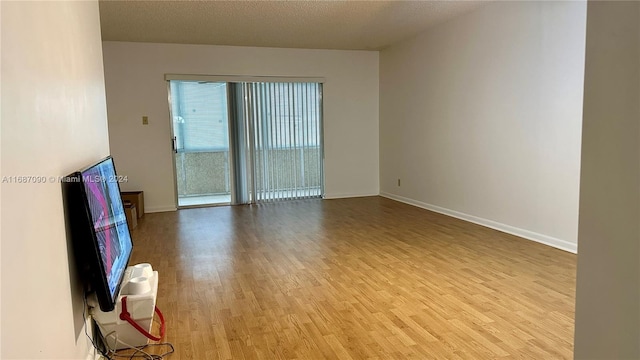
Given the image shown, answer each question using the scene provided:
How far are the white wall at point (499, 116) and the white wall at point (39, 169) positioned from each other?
3807mm

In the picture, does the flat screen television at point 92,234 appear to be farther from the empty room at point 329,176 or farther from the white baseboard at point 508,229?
the white baseboard at point 508,229

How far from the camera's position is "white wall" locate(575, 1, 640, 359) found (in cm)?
96

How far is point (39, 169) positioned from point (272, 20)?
4052mm

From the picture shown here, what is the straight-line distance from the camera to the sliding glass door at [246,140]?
660 cm

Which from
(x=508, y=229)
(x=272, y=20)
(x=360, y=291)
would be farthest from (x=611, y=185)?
(x=272, y=20)

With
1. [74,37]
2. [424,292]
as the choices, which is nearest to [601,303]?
[424,292]

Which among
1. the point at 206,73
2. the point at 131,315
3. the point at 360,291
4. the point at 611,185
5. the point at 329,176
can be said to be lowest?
the point at 360,291

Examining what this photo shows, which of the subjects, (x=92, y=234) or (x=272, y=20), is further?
(x=272, y=20)

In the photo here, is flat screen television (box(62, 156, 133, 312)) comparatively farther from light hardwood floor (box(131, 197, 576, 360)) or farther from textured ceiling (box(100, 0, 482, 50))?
textured ceiling (box(100, 0, 482, 50))

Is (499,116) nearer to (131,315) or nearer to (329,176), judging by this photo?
(329,176)

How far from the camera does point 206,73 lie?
6.40 metres

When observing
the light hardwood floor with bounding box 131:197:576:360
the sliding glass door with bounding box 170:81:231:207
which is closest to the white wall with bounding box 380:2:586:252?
the light hardwood floor with bounding box 131:197:576:360

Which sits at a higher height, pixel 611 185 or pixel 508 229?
pixel 611 185

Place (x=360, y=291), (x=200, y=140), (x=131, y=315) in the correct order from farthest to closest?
(x=200, y=140)
(x=360, y=291)
(x=131, y=315)
